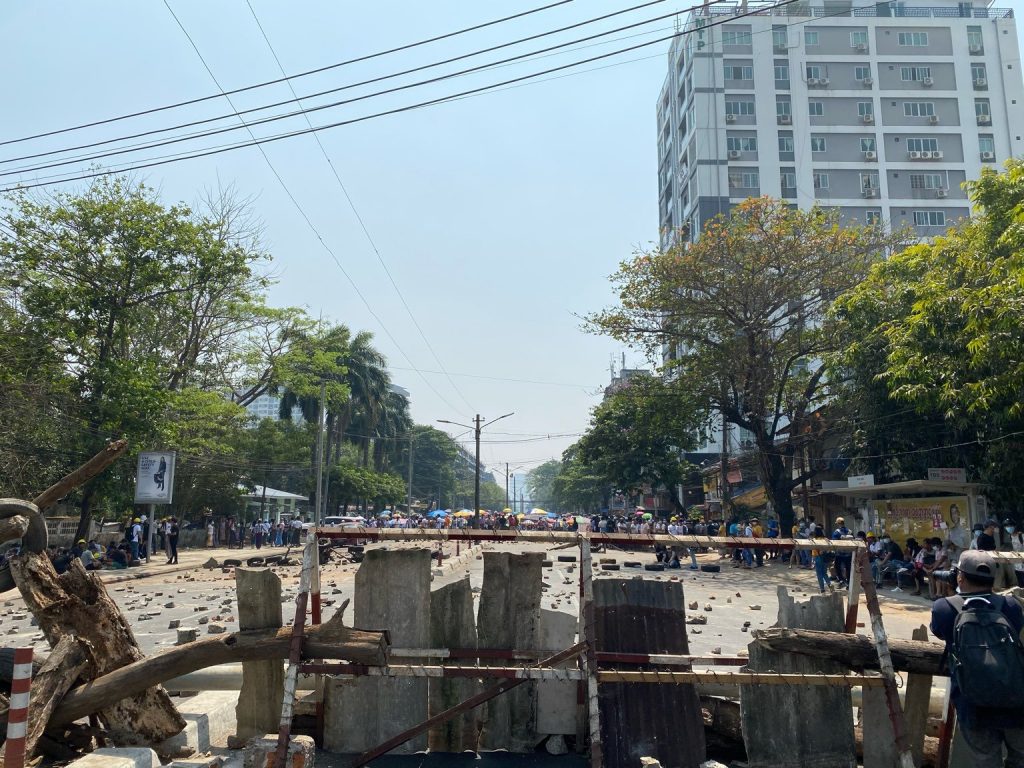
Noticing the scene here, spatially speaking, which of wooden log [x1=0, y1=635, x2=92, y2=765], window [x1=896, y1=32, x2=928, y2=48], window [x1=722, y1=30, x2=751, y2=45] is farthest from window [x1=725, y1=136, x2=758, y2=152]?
wooden log [x1=0, y1=635, x2=92, y2=765]

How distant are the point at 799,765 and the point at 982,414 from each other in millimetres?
15061

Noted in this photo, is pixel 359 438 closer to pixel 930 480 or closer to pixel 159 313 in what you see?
pixel 159 313

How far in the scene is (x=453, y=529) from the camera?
16.0ft

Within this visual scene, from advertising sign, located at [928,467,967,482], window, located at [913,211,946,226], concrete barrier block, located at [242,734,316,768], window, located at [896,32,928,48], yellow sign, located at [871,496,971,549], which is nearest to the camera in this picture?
concrete barrier block, located at [242,734,316,768]

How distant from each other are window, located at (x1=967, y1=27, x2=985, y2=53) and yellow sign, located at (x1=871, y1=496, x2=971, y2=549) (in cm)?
5531

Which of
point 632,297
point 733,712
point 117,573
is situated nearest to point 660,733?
→ point 733,712

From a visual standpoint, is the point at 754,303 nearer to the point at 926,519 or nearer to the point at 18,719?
the point at 926,519

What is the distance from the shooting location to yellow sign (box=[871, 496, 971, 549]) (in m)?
18.4

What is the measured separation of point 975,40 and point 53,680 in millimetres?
74823

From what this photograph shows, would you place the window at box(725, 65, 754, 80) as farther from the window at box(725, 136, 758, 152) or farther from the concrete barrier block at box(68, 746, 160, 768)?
the concrete barrier block at box(68, 746, 160, 768)

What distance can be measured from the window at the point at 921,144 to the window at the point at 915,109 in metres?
2.01

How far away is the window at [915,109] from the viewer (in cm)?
6216

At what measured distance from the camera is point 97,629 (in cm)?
545

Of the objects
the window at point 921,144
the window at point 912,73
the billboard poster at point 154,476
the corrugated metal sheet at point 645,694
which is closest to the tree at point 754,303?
the billboard poster at point 154,476
